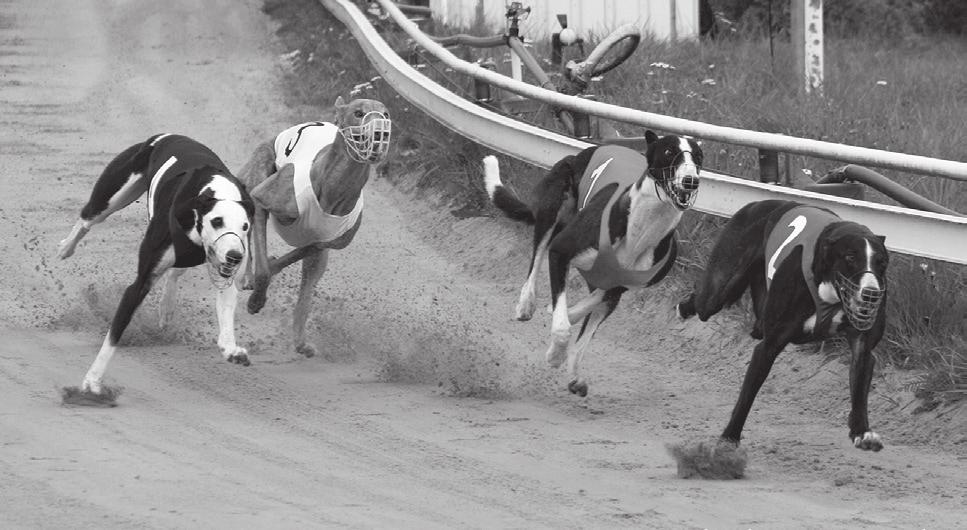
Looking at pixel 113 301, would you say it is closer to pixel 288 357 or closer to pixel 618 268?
pixel 288 357

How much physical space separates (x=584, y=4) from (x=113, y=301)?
7334mm

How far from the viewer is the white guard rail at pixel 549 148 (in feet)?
19.7

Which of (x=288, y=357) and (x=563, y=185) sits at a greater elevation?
(x=563, y=185)

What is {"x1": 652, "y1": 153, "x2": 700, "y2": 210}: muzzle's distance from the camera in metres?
6.10

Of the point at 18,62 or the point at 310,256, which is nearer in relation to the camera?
the point at 310,256

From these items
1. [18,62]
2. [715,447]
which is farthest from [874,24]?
[715,447]

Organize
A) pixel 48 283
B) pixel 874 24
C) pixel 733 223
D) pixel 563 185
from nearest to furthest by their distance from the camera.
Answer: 1. pixel 733 223
2. pixel 563 185
3. pixel 48 283
4. pixel 874 24

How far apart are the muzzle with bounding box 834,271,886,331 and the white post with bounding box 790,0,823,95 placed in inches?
235

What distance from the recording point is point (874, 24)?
17531mm

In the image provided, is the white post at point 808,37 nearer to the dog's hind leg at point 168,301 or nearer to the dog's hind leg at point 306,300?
the dog's hind leg at point 306,300

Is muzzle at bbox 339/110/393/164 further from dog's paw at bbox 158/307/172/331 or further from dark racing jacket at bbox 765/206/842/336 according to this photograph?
dark racing jacket at bbox 765/206/842/336

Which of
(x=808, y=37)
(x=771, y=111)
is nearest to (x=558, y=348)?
(x=771, y=111)

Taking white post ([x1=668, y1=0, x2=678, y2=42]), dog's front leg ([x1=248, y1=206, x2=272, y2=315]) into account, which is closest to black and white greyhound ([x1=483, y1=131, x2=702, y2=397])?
dog's front leg ([x1=248, y1=206, x2=272, y2=315])

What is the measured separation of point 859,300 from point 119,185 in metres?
4.00
